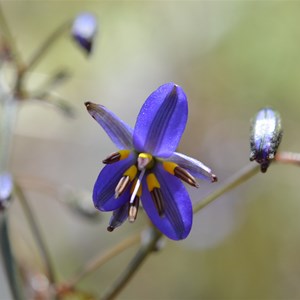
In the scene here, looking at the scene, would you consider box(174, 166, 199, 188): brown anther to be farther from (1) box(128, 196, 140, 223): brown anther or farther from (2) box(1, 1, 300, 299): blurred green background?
(2) box(1, 1, 300, 299): blurred green background

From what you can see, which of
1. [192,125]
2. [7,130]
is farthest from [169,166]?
[192,125]

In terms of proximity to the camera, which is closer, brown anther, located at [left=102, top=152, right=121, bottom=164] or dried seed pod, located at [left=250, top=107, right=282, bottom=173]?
dried seed pod, located at [left=250, top=107, right=282, bottom=173]

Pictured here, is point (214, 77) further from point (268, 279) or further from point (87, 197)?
point (87, 197)

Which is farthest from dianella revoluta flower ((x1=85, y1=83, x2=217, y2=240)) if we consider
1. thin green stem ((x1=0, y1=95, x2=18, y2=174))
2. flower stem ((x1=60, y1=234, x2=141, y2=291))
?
thin green stem ((x1=0, y1=95, x2=18, y2=174))

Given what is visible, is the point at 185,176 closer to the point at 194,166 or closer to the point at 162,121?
the point at 194,166

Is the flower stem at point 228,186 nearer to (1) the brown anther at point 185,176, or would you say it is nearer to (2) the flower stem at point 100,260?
(1) the brown anther at point 185,176

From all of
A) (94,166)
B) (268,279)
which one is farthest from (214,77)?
(268,279)
